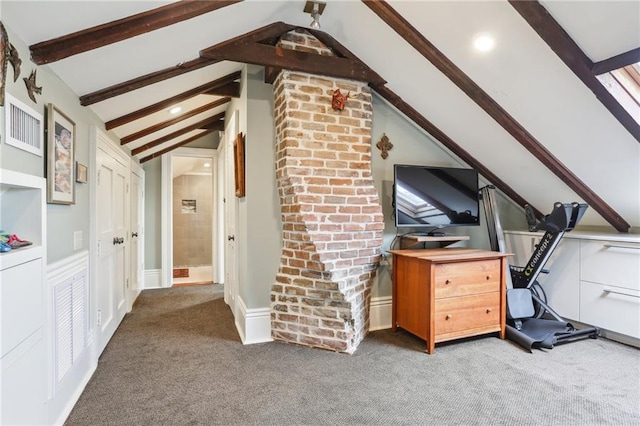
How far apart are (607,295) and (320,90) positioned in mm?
3085

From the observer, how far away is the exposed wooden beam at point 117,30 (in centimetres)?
164

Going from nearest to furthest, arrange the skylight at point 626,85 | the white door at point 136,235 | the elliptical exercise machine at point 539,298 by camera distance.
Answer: the skylight at point 626,85
the elliptical exercise machine at point 539,298
the white door at point 136,235

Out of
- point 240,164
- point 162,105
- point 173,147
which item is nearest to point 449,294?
point 240,164

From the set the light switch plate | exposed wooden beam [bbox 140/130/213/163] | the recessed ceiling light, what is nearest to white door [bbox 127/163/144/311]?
exposed wooden beam [bbox 140/130/213/163]

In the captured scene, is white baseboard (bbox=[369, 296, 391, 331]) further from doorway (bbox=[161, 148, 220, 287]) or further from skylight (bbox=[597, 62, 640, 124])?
doorway (bbox=[161, 148, 220, 287])

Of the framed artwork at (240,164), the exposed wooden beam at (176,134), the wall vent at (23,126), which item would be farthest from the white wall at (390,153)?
the wall vent at (23,126)

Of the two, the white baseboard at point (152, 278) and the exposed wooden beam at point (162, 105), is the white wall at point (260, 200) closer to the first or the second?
the exposed wooden beam at point (162, 105)

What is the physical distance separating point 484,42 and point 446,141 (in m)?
1.30

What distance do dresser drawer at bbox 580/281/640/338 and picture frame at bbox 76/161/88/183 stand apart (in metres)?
4.25

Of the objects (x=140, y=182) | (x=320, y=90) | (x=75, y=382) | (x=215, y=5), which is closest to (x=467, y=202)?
(x=320, y=90)

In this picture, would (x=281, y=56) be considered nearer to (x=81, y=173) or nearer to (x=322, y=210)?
(x=322, y=210)

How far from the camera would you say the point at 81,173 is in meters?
2.27

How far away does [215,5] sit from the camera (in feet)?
6.21

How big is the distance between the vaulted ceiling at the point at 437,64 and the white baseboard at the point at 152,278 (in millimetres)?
2383
